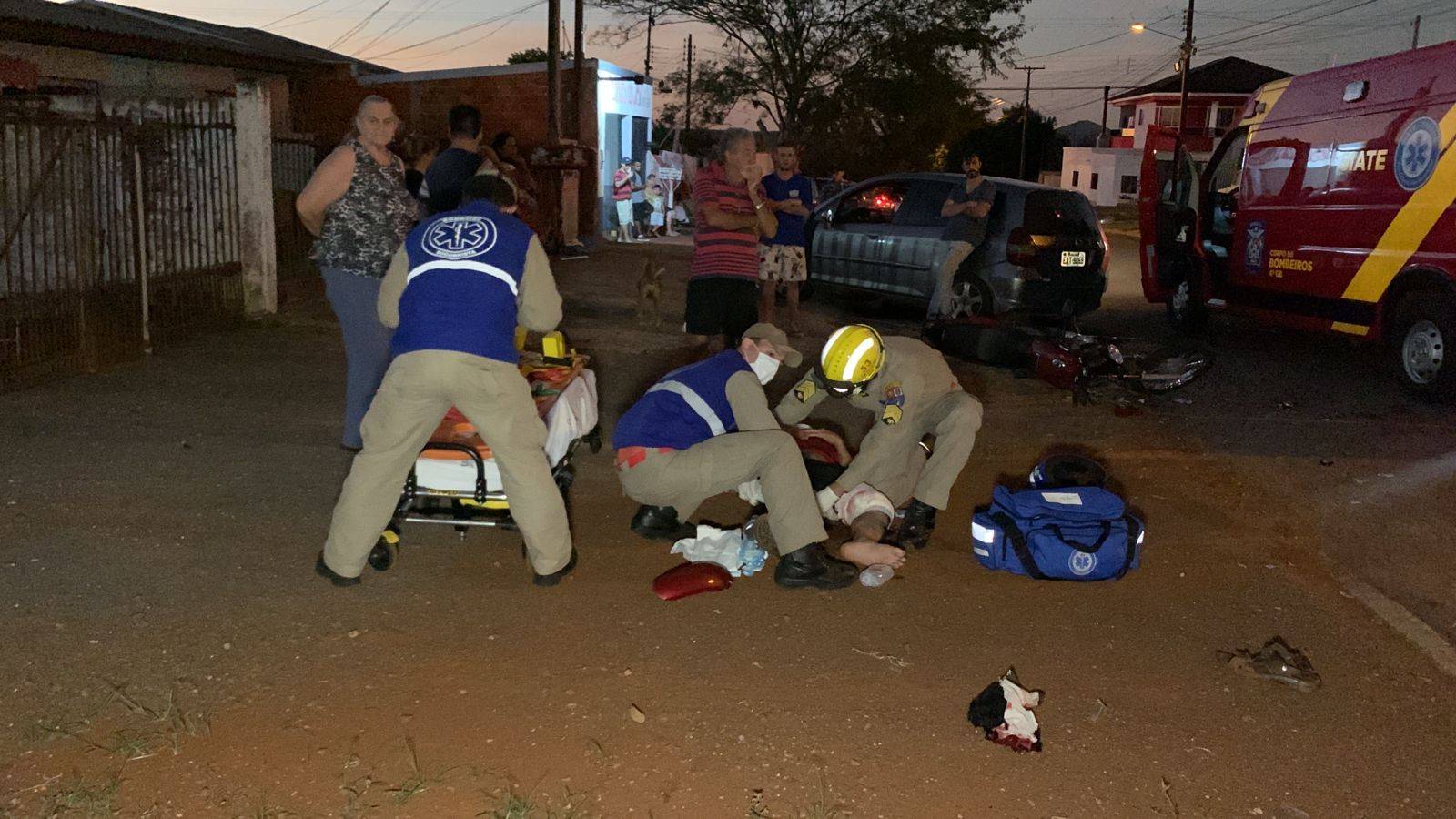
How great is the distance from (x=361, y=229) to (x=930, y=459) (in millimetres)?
3100

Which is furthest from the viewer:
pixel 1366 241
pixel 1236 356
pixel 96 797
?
pixel 1236 356

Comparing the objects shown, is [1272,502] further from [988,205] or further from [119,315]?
[119,315]

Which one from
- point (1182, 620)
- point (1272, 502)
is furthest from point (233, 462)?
point (1272, 502)

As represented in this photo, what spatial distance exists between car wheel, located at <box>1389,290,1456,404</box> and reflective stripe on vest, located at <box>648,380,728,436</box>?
6.45 metres

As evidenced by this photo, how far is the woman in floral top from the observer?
6102 millimetres

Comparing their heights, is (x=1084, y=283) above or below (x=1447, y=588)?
above

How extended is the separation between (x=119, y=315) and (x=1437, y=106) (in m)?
9.88

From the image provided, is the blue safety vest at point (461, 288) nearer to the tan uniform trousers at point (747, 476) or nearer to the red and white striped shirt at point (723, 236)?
the tan uniform trousers at point (747, 476)

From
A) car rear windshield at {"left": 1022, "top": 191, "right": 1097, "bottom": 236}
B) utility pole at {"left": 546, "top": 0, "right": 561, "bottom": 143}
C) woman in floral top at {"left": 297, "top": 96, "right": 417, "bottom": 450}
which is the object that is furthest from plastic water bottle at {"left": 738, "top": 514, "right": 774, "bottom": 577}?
utility pole at {"left": 546, "top": 0, "right": 561, "bottom": 143}

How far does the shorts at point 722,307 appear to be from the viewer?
25.2ft

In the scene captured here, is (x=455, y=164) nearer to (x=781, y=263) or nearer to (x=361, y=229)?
(x=361, y=229)

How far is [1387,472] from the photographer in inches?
290

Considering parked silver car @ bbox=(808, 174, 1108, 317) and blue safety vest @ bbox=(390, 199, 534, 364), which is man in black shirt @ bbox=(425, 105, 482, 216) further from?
parked silver car @ bbox=(808, 174, 1108, 317)

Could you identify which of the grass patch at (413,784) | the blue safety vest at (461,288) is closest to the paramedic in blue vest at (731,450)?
the blue safety vest at (461,288)
